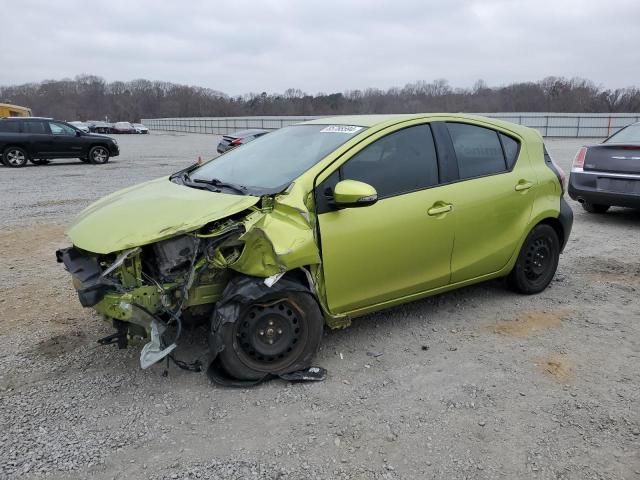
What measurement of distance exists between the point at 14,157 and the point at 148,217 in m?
16.5

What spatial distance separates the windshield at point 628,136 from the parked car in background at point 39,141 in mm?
16203

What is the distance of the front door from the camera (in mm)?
3406

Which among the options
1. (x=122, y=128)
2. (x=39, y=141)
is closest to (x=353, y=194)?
(x=39, y=141)

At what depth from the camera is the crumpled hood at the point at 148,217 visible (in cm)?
302

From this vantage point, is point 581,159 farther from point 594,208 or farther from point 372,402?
point 372,402

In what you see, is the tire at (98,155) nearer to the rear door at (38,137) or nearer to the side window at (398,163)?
the rear door at (38,137)

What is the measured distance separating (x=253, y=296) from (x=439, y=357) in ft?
4.72

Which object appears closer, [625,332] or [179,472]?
[179,472]

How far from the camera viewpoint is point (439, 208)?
3818mm

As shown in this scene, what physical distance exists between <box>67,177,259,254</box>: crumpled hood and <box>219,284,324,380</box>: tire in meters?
0.59

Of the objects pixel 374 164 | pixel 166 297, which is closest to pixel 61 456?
pixel 166 297

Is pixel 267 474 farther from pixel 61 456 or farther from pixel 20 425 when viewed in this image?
pixel 20 425

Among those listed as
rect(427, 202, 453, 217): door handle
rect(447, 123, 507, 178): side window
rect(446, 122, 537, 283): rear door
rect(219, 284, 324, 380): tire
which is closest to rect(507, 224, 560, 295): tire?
A: rect(446, 122, 537, 283): rear door

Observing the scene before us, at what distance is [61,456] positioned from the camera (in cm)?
262
